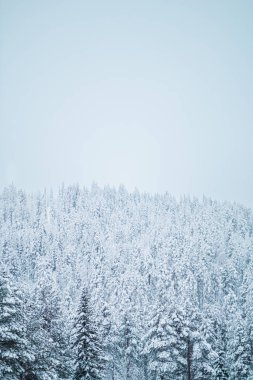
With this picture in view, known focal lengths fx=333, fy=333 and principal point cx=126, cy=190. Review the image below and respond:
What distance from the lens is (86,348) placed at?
A: 87.0ft

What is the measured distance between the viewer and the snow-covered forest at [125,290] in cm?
2525

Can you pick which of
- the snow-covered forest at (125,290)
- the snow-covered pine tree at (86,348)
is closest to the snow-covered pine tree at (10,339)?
the snow-covered forest at (125,290)

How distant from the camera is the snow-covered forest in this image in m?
25.3

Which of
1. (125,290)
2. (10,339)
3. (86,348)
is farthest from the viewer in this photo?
(125,290)

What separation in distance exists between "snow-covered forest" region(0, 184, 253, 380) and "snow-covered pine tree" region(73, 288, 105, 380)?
0.40 feet

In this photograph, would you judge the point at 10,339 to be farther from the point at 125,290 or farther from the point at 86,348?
the point at 125,290

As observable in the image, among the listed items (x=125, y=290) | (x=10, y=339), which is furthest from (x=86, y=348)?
(x=125, y=290)

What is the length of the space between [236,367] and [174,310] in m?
13.7

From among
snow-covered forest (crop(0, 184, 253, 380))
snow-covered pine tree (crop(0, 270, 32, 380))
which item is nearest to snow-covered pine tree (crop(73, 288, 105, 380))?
snow-covered forest (crop(0, 184, 253, 380))

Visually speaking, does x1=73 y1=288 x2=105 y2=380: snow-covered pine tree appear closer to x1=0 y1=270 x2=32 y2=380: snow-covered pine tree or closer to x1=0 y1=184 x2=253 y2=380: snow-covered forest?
x1=0 y1=184 x2=253 y2=380: snow-covered forest

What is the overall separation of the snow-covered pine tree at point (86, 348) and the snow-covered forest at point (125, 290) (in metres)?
0.12

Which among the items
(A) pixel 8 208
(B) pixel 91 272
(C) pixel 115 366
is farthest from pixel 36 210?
(C) pixel 115 366

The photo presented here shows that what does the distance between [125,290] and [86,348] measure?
2616 inches

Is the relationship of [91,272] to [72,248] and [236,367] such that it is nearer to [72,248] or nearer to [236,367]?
[72,248]
